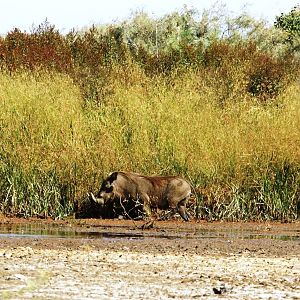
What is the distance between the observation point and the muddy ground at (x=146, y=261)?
941 centimetres

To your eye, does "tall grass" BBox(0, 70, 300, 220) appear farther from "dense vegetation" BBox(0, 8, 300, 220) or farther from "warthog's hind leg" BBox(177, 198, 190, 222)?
"warthog's hind leg" BBox(177, 198, 190, 222)

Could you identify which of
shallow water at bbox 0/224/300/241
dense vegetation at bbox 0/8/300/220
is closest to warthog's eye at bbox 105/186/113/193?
dense vegetation at bbox 0/8/300/220

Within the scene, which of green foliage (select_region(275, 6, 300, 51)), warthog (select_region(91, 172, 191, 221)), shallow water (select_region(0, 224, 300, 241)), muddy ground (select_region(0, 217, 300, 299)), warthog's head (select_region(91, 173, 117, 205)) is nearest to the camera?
muddy ground (select_region(0, 217, 300, 299))

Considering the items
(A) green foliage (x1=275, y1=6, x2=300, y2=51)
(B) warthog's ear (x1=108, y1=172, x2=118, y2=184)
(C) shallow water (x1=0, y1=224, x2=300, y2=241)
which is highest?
(A) green foliage (x1=275, y1=6, x2=300, y2=51)

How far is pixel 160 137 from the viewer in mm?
21156

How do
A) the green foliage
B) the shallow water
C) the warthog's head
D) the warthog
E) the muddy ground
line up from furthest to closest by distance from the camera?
the green foliage < the warthog's head < the warthog < the shallow water < the muddy ground

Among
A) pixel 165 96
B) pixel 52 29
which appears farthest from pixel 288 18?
pixel 165 96

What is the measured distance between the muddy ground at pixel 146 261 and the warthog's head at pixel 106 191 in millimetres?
1192

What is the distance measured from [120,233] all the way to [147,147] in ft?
13.6

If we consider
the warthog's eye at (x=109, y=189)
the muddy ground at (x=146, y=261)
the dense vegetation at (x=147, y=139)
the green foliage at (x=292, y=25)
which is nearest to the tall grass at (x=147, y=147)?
the dense vegetation at (x=147, y=139)

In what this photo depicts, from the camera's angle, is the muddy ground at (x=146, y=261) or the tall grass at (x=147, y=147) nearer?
the muddy ground at (x=146, y=261)

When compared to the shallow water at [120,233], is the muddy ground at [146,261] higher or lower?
lower

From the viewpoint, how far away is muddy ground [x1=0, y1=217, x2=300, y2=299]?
9.41 m

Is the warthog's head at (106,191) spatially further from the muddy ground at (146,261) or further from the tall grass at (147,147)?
the muddy ground at (146,261)
